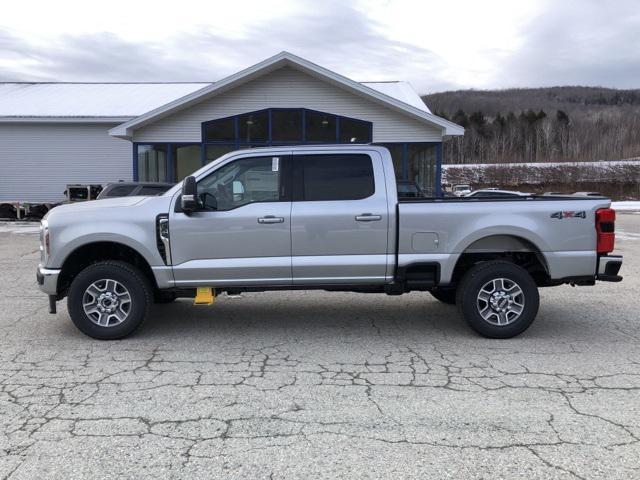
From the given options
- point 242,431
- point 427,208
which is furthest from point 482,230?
point 242,431

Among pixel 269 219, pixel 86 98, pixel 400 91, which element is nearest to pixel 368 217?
pixel 269 219

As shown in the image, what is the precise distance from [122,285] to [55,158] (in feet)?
73.6

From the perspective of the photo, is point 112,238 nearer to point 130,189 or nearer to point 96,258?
point 96,258

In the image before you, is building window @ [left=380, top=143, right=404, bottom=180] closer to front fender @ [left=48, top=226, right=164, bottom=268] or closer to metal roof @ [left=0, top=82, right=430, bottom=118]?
metal roof @ [left=0, top=82, right=430, bottom=118]

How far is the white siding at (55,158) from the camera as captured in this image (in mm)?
25172

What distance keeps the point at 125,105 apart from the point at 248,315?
2219 centimetres

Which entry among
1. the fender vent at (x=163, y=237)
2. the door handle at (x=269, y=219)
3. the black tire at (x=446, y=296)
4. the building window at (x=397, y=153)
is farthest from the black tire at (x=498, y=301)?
the building window at (x=397, y=153)

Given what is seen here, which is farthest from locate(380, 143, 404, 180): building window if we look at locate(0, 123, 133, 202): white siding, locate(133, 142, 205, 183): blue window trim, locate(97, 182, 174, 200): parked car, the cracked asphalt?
the cracked asphalt

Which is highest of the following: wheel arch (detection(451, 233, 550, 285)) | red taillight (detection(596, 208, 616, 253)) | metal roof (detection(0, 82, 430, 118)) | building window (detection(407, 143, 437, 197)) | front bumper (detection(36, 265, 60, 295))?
metal roof (detection(0, 82, 430, 118))

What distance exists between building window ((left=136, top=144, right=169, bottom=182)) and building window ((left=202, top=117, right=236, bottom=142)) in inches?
62.0

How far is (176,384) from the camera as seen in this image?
4.55 metres

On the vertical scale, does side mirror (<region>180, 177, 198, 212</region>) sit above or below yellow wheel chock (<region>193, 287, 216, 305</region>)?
above

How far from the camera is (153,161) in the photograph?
2053 cm

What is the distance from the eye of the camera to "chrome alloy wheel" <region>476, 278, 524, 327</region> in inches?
228
